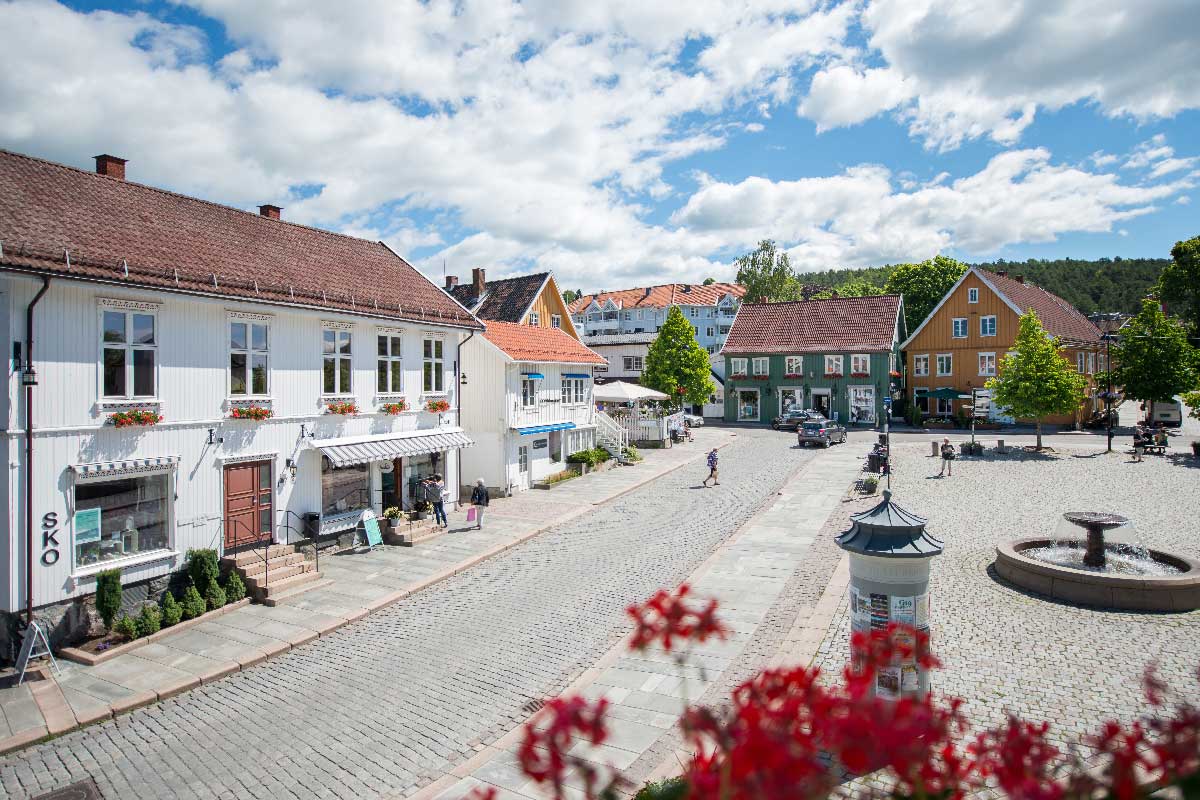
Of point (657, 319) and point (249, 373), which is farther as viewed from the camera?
point (657, 319)

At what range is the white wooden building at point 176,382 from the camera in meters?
12.7

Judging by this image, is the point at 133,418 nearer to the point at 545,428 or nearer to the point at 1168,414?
the point at 545,428

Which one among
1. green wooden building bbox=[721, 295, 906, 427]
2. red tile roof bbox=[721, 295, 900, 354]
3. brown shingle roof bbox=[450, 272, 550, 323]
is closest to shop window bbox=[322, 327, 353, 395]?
brown shingle roof bbox=[450, 272, 550, 323]

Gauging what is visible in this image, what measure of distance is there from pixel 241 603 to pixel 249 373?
5322 millimetres

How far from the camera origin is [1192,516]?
1930 cm

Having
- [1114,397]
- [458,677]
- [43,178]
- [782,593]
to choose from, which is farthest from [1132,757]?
[1114,397]

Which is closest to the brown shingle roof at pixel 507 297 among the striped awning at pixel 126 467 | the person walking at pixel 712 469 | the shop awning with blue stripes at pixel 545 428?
the shop awning with blue stripes at pixel 545 428

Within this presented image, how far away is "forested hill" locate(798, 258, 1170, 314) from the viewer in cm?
13150

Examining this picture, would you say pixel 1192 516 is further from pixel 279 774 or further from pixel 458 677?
pixel 279 774

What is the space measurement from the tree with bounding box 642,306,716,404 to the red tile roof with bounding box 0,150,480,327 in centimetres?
2666

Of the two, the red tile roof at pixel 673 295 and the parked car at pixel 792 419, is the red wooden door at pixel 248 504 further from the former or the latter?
the red tile roof at pixel 673 295

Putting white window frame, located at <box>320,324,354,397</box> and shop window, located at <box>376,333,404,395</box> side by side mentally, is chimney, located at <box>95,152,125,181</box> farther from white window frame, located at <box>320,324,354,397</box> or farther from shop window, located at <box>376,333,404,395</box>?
shop window, located at <box>376,333,404,395</box>

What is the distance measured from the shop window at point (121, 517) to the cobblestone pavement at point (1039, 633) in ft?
43.7

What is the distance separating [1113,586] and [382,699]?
1273cm
